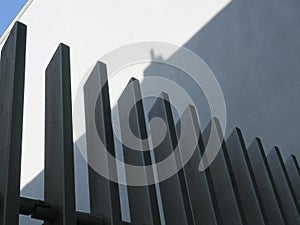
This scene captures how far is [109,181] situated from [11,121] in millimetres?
296

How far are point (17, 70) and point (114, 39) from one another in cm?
270

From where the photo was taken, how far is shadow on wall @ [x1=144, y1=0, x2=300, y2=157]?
2.40m

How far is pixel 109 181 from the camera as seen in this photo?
1.26 m

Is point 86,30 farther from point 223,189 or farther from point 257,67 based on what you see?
point 223,189

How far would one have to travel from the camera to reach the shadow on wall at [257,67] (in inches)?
94.4

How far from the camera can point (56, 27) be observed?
184 inches

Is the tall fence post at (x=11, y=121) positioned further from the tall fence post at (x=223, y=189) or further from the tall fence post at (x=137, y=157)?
the tall fence post at (x=223, y=189)

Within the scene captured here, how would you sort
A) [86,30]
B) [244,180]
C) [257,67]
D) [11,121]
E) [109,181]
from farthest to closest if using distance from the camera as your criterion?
[86,30], [257,67], [244,180], [109,181], [11,121]

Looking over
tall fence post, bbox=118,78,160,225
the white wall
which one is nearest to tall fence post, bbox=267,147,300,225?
tall fence post, bbox=118,78,160,225

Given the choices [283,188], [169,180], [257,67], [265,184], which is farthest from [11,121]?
[257,67]

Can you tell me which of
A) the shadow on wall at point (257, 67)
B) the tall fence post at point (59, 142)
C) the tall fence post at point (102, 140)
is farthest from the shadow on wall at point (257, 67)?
the tall fence post at point (59, 142)

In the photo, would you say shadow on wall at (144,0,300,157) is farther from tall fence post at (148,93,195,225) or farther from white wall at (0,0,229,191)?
tall fence post at (148,93,195,225)

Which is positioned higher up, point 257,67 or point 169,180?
point 257,67

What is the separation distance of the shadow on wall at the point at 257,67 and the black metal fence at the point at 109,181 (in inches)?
19.9
